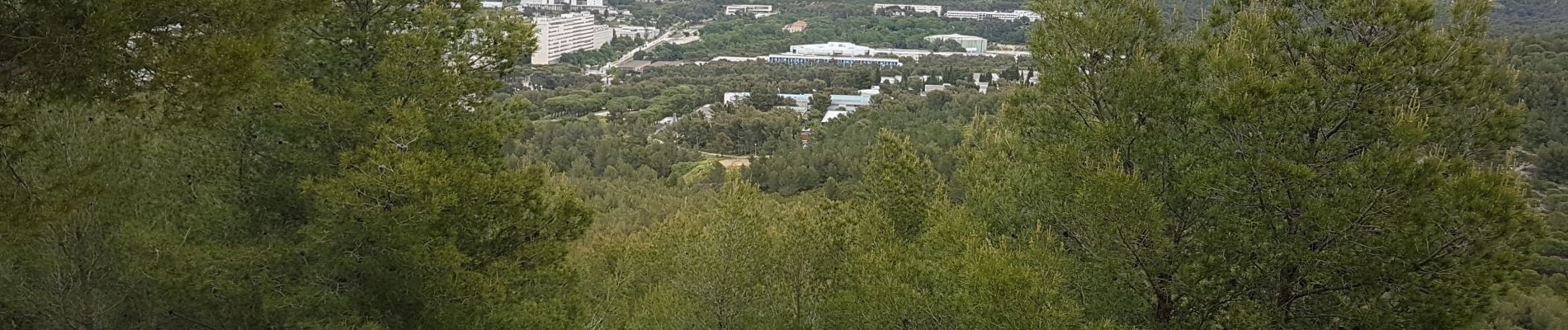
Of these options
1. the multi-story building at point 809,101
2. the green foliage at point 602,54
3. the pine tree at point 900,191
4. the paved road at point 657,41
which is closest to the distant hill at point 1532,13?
the multi-story building at point 809,101

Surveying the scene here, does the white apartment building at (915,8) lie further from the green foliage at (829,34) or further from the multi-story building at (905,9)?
the green foliage at (829,34)

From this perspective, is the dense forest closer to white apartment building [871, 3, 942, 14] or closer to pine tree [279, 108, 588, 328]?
pine tree [279, 108, 588, 328]

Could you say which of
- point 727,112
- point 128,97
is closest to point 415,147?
point 128,97

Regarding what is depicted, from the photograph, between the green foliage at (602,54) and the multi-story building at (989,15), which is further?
the multi-story building at (989,15)

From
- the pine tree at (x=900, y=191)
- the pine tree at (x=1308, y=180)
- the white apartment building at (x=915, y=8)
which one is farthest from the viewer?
the white apartment building at (x=915, y=8)

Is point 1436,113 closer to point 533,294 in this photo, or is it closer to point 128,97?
point 533,294

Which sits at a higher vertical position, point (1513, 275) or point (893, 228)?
point (1513, 275)

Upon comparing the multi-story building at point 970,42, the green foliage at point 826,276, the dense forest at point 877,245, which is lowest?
the multi-story building at point 970,42

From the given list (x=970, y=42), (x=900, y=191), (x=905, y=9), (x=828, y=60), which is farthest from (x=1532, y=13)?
(x=900, y=191)
